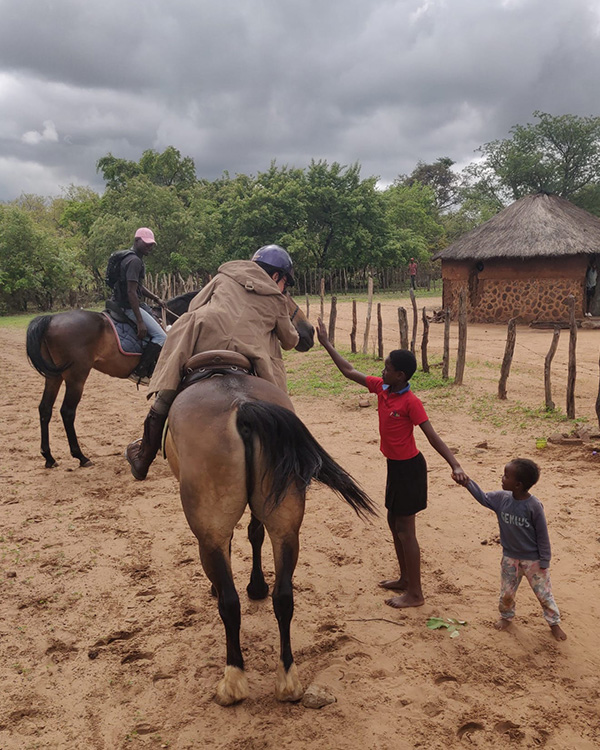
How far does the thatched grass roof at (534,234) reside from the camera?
1702 cm

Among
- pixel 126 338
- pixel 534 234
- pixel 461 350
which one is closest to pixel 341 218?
pixel 534 234

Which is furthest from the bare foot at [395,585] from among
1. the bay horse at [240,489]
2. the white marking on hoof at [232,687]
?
the white marking on hoof at [232,687]

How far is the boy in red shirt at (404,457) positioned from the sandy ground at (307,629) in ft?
1.03

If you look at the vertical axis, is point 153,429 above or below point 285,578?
above

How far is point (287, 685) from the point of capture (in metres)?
2.47

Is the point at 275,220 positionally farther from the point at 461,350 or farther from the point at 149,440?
the point at 149,440

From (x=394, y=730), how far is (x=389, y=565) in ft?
4.91

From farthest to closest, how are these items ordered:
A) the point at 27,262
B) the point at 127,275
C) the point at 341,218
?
the point at 341,218 → the point at 27,262 → the point at 127,275

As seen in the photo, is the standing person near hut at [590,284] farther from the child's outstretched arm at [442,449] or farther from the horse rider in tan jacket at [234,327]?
the horse rider in tan jacket at [234,327]

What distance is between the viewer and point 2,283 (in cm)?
2716

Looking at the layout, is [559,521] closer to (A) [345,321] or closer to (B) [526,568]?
(B) [526,568]

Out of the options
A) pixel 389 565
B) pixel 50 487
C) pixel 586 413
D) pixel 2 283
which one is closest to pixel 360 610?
pixel 389 565

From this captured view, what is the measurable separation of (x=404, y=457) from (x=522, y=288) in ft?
53.4

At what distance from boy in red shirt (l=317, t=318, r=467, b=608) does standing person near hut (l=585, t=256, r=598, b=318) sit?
1679 centimetres
